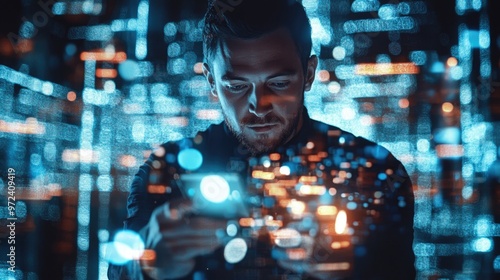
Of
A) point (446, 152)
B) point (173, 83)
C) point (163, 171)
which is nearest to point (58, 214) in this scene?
point (163, 171)

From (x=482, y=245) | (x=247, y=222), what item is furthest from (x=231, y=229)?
(x=482, y=245)

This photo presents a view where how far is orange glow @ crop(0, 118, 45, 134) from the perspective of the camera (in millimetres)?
1392

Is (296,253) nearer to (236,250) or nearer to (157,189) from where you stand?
(236,250)

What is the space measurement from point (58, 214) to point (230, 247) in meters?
0.45

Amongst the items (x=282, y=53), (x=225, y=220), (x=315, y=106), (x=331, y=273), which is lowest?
(x=331, y=273)

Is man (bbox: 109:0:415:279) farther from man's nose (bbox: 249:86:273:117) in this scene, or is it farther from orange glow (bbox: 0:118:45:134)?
orange glow (bbox: 0:118:45:134)

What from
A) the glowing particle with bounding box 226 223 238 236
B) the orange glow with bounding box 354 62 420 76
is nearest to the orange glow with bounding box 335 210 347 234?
the glowing particle with bounding box 226 223 238 236

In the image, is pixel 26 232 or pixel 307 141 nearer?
pixel 307 141

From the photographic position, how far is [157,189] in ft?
4.23

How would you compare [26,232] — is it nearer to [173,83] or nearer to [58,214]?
[58,214]

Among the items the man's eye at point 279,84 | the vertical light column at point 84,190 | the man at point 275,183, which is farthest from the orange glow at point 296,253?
the vertical light column at point 84,190

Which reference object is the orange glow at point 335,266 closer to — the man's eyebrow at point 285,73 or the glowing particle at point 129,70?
the man's eyebrow at point 285,73

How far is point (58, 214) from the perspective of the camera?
1.37 meters

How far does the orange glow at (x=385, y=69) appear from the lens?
1281 mm
